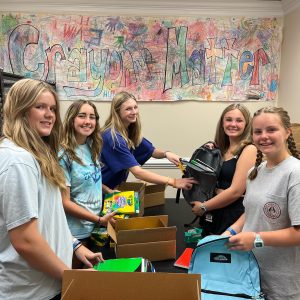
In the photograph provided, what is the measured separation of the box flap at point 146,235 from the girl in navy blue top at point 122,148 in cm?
49

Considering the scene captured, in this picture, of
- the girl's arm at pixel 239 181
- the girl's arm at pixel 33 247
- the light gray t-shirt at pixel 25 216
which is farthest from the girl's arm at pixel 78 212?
the girl's arm at pixel 239 181

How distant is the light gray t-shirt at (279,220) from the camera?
118cm

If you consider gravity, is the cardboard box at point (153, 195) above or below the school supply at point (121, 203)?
below

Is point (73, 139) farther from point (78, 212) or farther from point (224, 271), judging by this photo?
point (224, 271)

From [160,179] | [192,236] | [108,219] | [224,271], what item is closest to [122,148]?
[160,179]

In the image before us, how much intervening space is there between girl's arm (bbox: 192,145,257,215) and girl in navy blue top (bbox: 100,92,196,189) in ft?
0.79

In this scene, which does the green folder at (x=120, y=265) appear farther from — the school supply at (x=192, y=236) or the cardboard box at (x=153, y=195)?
the cardboard box at (x=153, y=195)

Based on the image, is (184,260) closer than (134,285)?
No

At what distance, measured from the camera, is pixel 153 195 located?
2.39 m

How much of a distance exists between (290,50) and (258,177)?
266cm

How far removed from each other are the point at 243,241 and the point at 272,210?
0.54 feet

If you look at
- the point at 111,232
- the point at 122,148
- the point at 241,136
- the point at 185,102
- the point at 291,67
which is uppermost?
the point at 291,67

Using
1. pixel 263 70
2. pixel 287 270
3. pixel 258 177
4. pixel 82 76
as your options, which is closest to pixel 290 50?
pixel 263 70

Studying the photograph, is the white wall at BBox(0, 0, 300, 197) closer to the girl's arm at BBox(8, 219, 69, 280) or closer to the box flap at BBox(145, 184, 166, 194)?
the box flap at BBox(145, 184, 166, 194)
